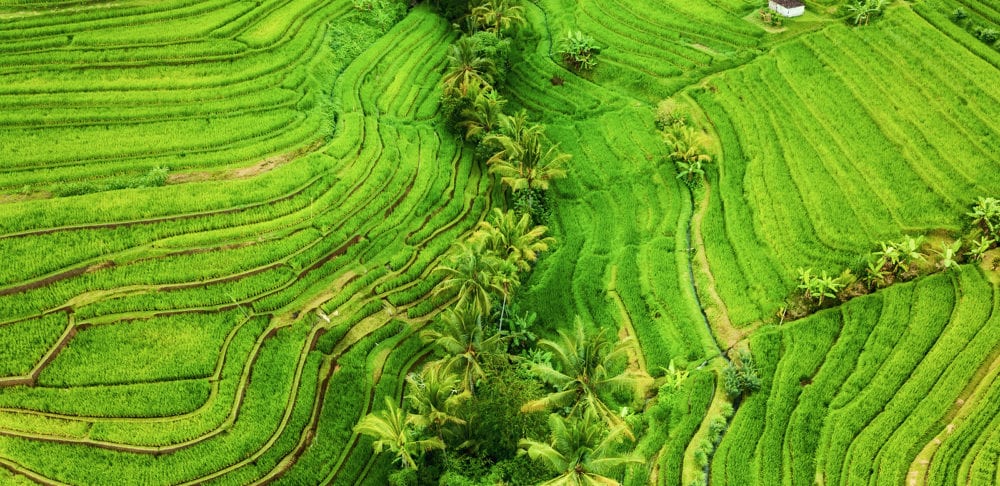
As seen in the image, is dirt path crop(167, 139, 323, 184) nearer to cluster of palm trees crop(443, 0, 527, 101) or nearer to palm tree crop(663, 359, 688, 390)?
cluster of palm trees crop(443, 0, 527, 101)

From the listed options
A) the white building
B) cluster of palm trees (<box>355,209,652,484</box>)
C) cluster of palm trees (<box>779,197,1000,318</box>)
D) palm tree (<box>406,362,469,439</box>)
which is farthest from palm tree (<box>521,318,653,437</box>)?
the white building

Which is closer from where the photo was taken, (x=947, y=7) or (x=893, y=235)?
(x=893, y=235)

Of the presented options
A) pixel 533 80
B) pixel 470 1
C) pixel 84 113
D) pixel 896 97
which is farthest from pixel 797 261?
pixel 84 113

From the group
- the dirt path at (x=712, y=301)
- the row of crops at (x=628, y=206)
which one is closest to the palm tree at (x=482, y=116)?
the row of crops at (x=628, y=206)

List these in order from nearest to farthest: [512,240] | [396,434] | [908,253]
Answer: [396,434] → [908,253] → [512,240]

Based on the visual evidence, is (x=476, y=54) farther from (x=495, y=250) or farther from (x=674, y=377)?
(x=674, y=377)

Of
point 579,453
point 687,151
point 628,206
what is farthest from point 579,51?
point 579,453

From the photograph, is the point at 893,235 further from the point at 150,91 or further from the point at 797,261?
the point at 150,91

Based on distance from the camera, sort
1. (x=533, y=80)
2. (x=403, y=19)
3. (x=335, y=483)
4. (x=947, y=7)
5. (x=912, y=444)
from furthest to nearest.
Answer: (x=403, y=19), (x=533, y=80), (x=947, y=7), (x=335, y=483), (x=912, y=444)
